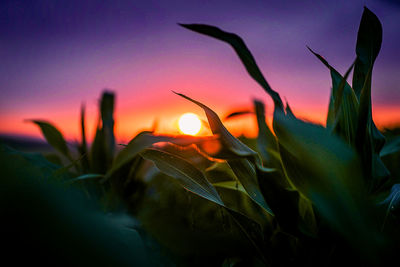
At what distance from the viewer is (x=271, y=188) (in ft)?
0.98

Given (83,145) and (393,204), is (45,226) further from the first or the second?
(83,145)

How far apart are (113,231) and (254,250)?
0.21 metres

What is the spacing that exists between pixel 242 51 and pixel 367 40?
8.0 inches

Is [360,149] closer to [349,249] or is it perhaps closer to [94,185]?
[349,249]

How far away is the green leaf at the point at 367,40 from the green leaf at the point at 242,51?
0.53 ft

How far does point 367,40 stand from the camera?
0.41 meters

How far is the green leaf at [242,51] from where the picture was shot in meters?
0.34

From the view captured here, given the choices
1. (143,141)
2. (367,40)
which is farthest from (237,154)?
(367,40)

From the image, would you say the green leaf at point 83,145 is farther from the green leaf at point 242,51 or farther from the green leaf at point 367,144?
the green leaf at point 367,144

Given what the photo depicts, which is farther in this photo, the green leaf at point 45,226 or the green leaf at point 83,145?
the green leaf at point 83,145

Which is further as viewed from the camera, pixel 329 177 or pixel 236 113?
pixel 236 113

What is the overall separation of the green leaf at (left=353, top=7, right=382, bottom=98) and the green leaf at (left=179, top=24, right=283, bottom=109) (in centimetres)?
16

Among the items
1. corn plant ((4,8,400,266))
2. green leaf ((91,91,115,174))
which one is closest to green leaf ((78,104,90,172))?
green leaf ((91,91,115,174))

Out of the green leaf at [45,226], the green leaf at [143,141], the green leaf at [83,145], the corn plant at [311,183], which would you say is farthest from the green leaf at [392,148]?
the green leaf at [83,145]
